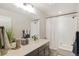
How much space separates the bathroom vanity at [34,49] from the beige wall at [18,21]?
0.22 m

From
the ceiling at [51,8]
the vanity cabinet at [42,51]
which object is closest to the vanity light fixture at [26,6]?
the ceiling at [51,8]

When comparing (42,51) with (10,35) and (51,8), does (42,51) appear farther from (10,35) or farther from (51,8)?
(51,8)

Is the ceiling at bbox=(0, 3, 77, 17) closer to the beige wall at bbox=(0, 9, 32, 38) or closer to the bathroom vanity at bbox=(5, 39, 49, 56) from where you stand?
the beige wall at bbox=(0, 9, 32, 38)

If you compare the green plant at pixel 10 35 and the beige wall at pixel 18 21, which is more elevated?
the beige wall at pixel 18 21

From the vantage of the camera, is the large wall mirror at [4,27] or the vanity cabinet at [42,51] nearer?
the large wall mirror at [4,27]

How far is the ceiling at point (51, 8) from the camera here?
1.63m

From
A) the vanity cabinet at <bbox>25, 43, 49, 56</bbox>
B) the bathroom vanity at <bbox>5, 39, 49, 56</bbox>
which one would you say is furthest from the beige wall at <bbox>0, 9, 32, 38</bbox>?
the vanity cabinet at <bbox>25, 43, 49, 56</bbox>

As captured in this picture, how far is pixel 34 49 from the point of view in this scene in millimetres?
1667

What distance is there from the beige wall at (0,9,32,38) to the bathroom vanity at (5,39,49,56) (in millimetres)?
218

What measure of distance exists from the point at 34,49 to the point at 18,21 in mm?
471

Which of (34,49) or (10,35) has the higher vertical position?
(10,35)

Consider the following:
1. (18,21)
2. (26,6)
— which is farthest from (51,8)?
(18,21)

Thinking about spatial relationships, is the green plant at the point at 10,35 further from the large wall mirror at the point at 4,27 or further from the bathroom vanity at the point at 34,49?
the bathroom vanity at the point at 34,49

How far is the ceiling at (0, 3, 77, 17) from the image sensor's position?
1.63m
